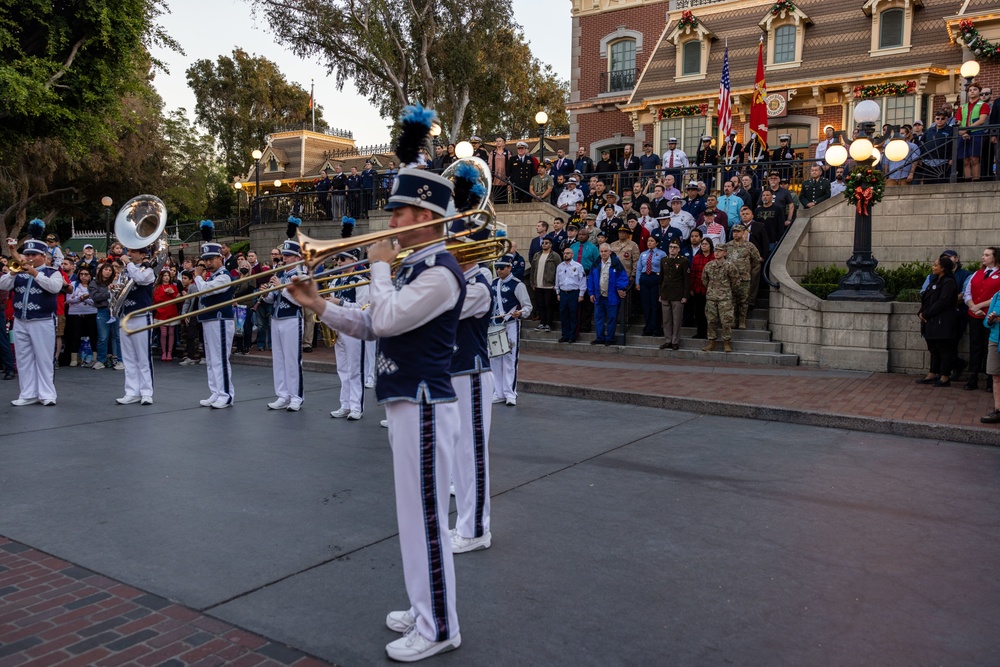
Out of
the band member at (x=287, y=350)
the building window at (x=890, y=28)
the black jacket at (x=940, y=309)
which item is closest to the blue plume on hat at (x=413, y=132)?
the band member at (x=287, y=350)

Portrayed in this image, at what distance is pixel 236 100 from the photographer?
51750 millimetres

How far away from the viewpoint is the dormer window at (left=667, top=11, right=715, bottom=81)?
26.2 m

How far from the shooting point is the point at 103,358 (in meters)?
14.9

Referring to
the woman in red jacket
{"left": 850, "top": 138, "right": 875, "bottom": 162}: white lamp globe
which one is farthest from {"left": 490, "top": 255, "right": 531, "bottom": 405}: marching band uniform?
the woman in red jacket

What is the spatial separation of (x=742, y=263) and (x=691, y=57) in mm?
15819

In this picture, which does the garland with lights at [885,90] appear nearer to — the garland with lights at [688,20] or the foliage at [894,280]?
the garland with lights at [688,20]

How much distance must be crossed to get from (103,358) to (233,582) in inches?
478

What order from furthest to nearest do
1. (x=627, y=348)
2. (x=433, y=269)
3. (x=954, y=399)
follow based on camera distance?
(x=627, y=348) → (x=954, y=399) → (x=433, y=269)

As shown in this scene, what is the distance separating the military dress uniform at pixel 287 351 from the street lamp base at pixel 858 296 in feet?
27.3

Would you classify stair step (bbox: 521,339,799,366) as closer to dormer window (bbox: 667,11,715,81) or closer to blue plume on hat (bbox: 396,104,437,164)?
blue plume on hat (bbox: 396,104,437,164)

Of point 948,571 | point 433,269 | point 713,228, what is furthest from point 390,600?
point 713,228

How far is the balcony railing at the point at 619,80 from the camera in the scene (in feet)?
93.8

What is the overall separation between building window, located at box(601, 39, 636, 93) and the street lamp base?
1808cm

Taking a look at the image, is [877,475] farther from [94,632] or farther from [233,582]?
[94,632]
